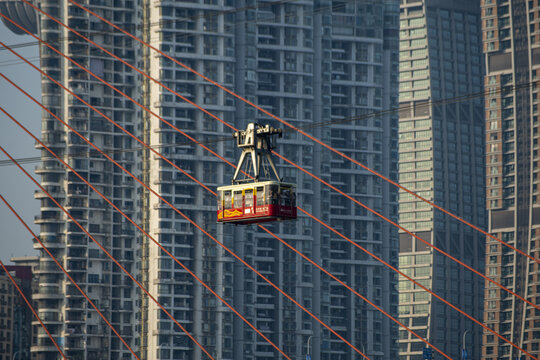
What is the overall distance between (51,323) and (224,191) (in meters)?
143

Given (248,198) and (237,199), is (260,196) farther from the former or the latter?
(237,199)

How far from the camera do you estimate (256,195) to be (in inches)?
2229

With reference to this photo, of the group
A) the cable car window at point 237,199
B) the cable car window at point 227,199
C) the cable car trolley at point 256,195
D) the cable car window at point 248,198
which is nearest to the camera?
the cable car trolley at point 256,195

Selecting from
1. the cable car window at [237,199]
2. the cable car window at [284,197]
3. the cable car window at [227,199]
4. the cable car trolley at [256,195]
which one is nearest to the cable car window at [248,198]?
the cable car trolley at [256,195]

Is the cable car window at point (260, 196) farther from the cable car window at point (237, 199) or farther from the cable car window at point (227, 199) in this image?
the cable car window at point (227, 199)

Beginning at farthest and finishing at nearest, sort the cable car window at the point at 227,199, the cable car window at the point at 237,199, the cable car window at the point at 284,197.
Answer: the cable car window at the point at 227,199 < the cable car window at the point at 237,199 < the cable car window at the point at 284,197

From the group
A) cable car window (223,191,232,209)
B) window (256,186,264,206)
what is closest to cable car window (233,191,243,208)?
cable car window (223,191,232,209)

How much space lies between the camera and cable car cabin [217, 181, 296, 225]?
5591 cm

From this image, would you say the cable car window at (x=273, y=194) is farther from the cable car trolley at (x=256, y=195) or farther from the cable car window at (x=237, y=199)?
the cable car window at (x=237, y=199)

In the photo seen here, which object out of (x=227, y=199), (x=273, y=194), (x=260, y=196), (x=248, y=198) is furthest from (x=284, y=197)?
(x=227, y=199)

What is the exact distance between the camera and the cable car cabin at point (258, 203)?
183 ft

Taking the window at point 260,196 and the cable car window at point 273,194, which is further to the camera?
the window at point 260,196

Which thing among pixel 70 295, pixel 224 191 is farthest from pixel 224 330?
pixel 224 191

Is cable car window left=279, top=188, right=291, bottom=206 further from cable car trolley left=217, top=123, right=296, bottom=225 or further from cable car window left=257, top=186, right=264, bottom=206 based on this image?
cable car window left=257, top=186, right=264, bottom=206
